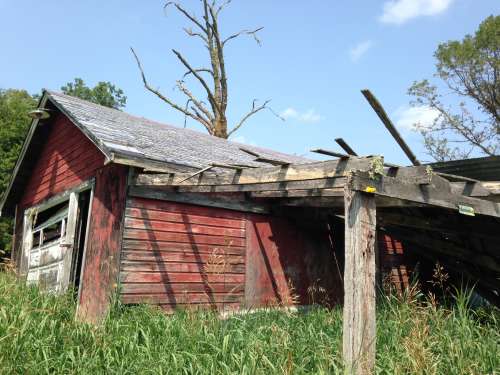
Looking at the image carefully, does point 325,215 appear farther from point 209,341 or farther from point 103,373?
point 103,373

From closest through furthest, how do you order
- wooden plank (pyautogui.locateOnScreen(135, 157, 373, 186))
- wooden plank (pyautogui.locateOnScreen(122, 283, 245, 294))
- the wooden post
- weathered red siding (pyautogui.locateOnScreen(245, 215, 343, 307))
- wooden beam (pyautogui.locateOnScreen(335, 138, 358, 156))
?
the wooden post, wooden beam (pyautogui.locateOnScreen(335, 138, 358, 156)), wooden plank (pyautogui.locateOnScreen(135, 157, 373, 186)), wooden plank (pyautogui.locateOnScreen(122, 283, 245, 294)), weathered red siding (pyautogui.locateOnScreen(245, 215, 343, 307))

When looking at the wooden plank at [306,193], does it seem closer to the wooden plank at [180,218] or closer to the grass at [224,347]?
the wooden plank at [180,218]

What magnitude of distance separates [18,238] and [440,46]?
23.2m

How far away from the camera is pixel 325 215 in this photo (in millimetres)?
9453

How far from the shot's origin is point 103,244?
712cm

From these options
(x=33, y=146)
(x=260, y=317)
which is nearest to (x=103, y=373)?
(x=260, y=317)

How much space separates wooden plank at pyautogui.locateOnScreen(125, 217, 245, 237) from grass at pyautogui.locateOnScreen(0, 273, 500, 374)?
6.07ft

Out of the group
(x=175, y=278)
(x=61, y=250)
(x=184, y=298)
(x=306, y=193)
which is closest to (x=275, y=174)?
(x=306, y=193)

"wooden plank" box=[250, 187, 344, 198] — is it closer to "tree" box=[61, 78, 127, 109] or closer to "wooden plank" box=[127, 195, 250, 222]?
"wooden plank" box=[127, 195, 250, 222]

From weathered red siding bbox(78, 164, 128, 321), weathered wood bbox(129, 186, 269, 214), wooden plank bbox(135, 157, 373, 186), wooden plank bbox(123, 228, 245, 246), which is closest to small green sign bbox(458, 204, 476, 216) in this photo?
wooden plank bbox(135, 157, 373, 186)

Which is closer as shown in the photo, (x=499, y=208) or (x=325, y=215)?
(x=499, y=208)

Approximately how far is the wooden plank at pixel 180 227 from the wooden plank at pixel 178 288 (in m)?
0.89

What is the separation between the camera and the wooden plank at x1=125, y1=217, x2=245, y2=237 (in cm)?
682

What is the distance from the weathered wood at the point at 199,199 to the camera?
22.7 ft
